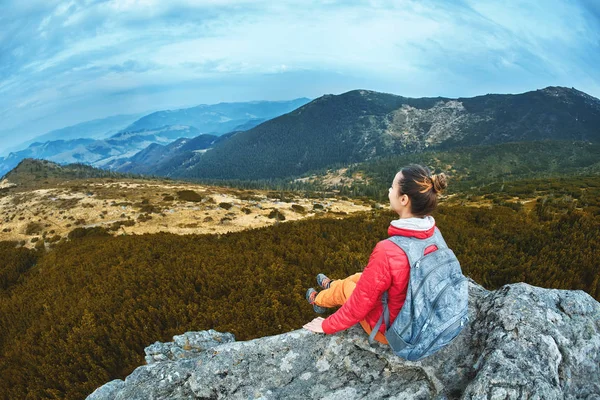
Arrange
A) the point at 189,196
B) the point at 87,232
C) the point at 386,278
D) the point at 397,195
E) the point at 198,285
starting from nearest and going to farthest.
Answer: the point at 386,278
the point at 397,195
the point at 198,285
the point at 87,232
the point at 189,196

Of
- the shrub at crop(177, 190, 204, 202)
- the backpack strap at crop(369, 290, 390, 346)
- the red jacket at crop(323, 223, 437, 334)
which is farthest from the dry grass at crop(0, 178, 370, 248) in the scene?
the red jacket at crop(323, 223, 437, 334)

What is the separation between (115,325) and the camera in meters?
7.22

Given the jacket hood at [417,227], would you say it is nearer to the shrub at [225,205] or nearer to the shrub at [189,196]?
the shrub at [225,205]

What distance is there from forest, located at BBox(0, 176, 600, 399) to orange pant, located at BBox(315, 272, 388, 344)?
91.4 inches

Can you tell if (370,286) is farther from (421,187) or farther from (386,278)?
(421,187)

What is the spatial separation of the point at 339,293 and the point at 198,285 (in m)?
5.96

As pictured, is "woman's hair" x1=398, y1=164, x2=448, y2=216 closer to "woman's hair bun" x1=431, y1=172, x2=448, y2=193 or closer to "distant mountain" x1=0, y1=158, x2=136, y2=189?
"woman's hair bun" x1=431, y1=172, x2=448, y2=193

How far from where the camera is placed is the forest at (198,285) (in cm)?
655

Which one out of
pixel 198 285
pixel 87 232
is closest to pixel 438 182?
pixel 198 285

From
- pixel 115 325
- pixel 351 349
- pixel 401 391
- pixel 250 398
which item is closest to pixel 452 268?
pixel 401 391

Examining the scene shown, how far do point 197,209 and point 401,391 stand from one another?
2601 cm

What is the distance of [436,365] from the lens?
3.45m

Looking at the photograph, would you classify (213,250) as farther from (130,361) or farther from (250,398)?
(250,398)

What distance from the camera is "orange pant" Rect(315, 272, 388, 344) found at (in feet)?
12.5
